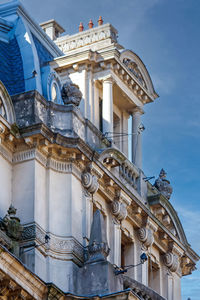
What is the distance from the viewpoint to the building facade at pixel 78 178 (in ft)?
108

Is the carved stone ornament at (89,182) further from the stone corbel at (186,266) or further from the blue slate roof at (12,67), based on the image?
the stone corbel at (186,266)

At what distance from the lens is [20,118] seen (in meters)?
34.8

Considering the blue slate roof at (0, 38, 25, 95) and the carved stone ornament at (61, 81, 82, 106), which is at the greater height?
the blue slate roof at (0, 38, 25, 95)

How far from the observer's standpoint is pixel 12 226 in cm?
3241

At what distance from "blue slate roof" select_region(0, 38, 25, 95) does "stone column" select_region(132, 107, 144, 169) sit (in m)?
5.08

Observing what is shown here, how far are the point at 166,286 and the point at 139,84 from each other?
6.69 meters

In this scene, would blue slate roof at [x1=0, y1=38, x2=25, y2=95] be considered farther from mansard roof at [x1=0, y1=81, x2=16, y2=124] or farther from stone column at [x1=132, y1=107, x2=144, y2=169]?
stone column at [x1=132, y1=107, x2=144, y2=169]

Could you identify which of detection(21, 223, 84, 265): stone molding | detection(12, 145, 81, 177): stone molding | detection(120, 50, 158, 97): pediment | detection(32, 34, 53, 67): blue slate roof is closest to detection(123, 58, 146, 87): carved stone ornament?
detection(120, 50, 158, 97): pediment

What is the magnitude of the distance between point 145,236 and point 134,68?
5992 mm

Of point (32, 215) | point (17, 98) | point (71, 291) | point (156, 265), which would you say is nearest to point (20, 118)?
point (17, 98)

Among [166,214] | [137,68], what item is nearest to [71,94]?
[137,68]

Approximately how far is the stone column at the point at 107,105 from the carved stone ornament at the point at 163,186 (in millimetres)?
3514

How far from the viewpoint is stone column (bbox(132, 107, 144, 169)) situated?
40.8m

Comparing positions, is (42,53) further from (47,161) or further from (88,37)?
(47,161)
